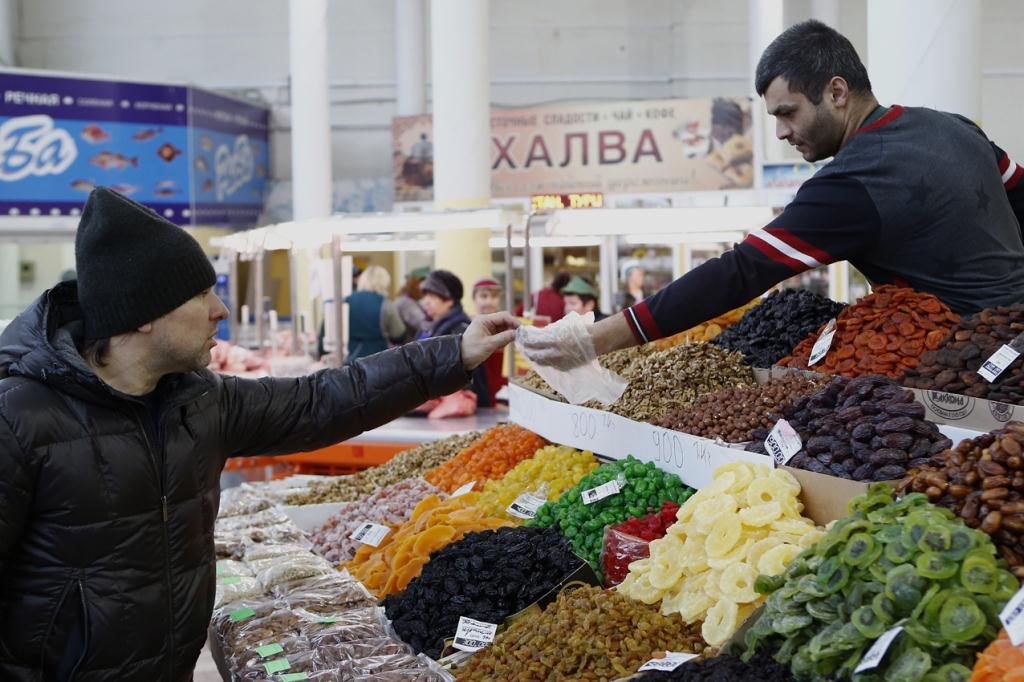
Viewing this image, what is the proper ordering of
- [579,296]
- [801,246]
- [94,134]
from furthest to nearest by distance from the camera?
[94,134], [579,296], [801,246]

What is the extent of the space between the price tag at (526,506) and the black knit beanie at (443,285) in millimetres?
3806

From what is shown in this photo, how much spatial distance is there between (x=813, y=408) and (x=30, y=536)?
75.1 inches

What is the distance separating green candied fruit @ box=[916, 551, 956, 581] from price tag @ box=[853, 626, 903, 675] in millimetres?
117

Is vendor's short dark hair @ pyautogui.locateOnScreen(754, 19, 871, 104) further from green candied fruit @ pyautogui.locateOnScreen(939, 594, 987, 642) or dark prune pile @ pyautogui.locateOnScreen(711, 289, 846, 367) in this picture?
green candied fruit @ pyautogui.locateOnScreen(939, 594, 987, 642)

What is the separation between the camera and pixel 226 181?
607 inches

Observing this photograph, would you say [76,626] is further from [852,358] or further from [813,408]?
[852,358]

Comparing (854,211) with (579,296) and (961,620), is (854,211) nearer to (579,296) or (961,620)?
(961,620)

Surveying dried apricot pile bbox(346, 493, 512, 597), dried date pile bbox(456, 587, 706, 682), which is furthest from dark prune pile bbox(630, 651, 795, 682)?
dried apricot pile bbox(346, 493, 512, 597)

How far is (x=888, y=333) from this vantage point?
3.23 metres

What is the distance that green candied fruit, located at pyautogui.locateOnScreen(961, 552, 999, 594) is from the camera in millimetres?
2041

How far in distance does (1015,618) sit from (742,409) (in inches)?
57.2

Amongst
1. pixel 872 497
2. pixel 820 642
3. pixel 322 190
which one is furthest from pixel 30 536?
pixel 322 190

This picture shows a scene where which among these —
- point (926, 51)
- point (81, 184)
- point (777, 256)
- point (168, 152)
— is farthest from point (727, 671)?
point (168, 152)

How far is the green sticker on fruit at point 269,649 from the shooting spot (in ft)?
10.2
